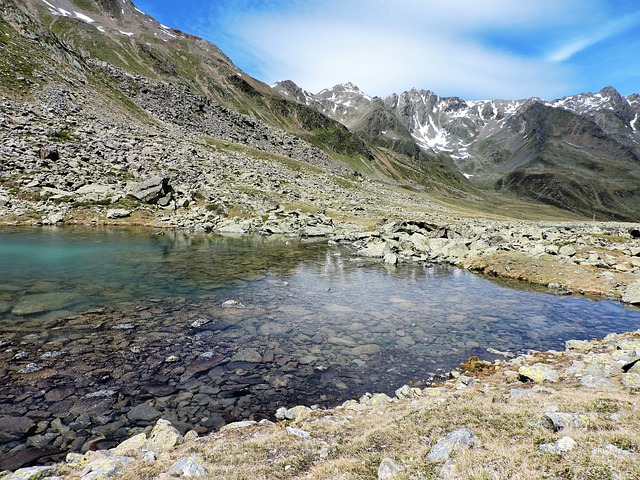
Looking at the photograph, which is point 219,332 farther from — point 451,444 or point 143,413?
point 451,444

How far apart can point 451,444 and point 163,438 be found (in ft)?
24.1

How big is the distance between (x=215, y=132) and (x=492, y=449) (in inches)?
6027

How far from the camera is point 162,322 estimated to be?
59.3 ft

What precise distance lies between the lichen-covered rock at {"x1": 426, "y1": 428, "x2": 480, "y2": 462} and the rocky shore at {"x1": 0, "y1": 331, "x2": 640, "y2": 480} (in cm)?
2

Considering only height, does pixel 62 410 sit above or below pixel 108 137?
below

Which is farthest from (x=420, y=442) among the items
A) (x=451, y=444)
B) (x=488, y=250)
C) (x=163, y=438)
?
(x=488, y=250)

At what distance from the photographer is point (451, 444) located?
24.7ft

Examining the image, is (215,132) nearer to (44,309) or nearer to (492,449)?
(44,309)

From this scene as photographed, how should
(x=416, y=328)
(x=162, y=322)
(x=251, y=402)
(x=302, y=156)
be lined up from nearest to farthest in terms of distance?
(x=251, y=402)
(x=162, y=322)
(x=416, y=328)
(x=302, y=156)

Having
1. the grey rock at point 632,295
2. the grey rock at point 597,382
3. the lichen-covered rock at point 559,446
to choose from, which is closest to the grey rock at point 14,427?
the lichen-covered rock at point 559,446

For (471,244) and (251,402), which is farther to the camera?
(471,244)

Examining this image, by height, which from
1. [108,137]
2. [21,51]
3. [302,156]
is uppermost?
[21,51]

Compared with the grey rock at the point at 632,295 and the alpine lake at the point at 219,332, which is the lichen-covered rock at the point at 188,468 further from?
the grey rock at the point at 632,295

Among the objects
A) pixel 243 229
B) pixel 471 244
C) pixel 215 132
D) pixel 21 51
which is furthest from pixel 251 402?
pixel 215 132
